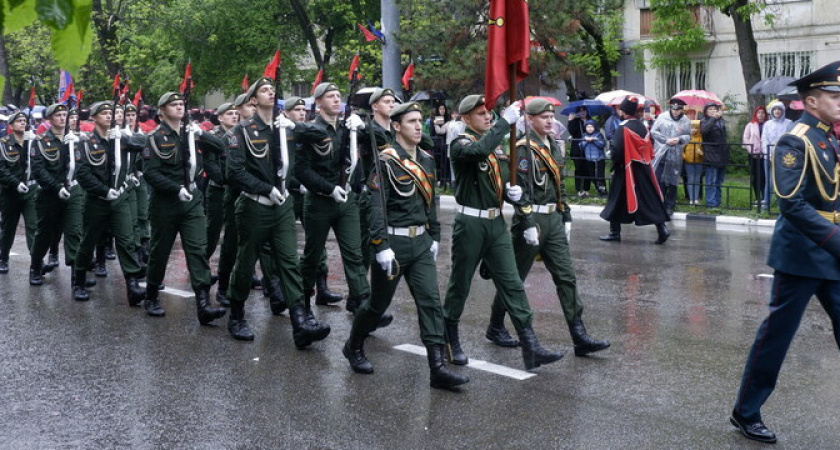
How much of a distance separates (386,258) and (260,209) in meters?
1.85

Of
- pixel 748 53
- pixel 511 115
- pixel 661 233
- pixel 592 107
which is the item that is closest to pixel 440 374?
pixel 511 115

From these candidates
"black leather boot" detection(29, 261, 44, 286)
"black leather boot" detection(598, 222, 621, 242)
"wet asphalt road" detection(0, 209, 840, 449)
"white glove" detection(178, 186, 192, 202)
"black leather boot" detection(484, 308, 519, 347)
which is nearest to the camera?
"wet asphalt road" detection(0, 209, 840, 449)

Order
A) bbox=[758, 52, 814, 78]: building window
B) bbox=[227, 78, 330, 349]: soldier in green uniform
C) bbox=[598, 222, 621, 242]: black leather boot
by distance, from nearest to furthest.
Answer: bbox=[227, 78, 330, 349]: soldier in green uniform, bbox=[598, 222, 621, 242]: black leather boot, bbox=[758, 52, 814, 78]: building window

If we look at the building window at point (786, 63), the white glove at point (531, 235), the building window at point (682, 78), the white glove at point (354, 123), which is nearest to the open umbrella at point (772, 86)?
the building window at point (786, 63)

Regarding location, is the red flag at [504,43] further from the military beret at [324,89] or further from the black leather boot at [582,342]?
the military beret at [324,89]

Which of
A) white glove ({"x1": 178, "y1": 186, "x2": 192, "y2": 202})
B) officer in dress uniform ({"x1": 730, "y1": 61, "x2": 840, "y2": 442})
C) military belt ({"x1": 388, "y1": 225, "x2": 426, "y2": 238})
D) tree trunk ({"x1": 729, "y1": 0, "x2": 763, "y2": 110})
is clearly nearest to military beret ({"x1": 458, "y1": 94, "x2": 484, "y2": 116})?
military belt ({"x1": 388, "y1": 225, "x2": 426, "y2": 238})

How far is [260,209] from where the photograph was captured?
26.2ft

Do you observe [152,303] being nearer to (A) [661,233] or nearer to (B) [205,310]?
(B) [205,310]

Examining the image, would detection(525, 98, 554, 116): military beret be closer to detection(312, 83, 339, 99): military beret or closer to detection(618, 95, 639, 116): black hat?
detection(312, 83, 339, 99): military beret

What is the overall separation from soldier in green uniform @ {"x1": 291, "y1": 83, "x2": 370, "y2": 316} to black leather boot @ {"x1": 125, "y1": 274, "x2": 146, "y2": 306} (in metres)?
1.82

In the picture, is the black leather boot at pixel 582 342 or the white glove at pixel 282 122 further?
the white glove at pixel 282 122

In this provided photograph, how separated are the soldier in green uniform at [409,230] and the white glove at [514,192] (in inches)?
19.9

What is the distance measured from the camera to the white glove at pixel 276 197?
791 centimetres

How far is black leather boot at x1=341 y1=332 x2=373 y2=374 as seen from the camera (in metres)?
7.03
